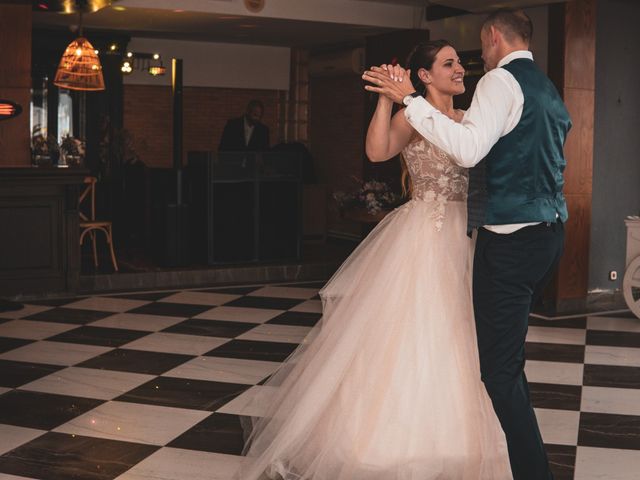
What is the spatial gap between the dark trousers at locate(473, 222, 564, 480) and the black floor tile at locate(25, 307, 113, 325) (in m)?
4.20

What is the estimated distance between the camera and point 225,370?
5133 millimetres

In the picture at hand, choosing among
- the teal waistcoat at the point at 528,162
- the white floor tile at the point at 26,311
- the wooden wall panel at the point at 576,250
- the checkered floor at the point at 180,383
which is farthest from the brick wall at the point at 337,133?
the teal waistcoat at the point at 528,162

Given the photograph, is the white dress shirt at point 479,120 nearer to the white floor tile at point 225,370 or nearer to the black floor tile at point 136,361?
the white floor tile at point 225,370

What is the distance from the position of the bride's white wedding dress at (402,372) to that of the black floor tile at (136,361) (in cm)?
173

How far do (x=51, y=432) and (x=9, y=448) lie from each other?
24 cm

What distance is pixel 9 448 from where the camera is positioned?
380cm

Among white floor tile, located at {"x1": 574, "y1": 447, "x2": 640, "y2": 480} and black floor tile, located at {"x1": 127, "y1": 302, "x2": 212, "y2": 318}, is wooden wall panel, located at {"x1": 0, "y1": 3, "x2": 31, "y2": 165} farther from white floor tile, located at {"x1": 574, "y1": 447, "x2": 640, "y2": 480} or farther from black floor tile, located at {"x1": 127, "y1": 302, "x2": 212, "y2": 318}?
white floor tile, located at {"x1": 574, "y1": 447, "x2": 640, "y2": 480}

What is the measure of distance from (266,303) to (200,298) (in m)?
0.58

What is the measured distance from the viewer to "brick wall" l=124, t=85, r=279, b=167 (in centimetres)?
1325

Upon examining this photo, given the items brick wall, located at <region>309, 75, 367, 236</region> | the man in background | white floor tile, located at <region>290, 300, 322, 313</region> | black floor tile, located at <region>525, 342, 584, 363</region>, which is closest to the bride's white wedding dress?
black floor tile, located at <region>525, 342, 584, 363</region>

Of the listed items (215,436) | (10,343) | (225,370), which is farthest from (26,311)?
(215,436)

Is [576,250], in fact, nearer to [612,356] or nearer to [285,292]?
[612,356]

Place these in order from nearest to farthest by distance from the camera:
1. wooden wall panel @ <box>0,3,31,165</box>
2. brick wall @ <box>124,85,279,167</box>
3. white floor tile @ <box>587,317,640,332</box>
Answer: white floor tile @ <box>587,317,640,332</box>, wooden wall panel @ <box>0,3,31,165</box>, brick wall @ <box>124,85,279,167</box>

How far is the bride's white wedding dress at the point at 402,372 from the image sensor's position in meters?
3.26
